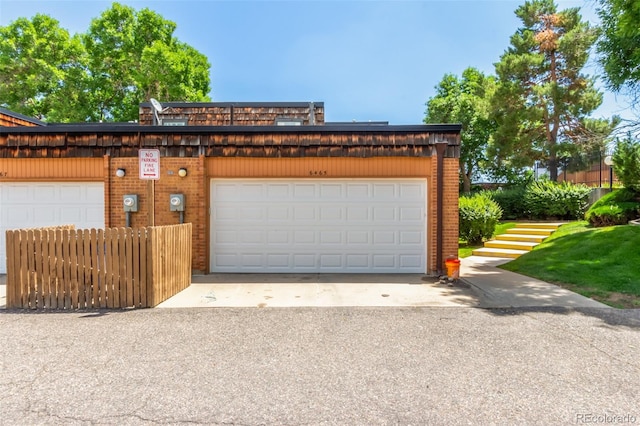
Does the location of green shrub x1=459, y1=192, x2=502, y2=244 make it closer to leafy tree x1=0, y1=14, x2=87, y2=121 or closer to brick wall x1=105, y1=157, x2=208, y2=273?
brick wall x1=105, y1=157, x2=208, y2=273

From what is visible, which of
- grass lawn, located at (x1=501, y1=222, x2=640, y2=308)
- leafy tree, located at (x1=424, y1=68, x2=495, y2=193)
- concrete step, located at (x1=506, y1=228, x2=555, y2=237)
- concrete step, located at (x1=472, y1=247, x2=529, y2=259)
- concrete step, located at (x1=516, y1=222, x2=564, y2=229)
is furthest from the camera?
leafy tree, located at (x1=424, y1=68, x2=495, y2=193)

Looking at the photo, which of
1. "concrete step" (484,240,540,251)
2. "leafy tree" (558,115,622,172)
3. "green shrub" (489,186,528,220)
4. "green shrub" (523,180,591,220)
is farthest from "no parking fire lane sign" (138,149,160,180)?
"leafy tree" (558,115,622,172)

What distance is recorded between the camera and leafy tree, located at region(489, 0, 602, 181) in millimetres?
18438

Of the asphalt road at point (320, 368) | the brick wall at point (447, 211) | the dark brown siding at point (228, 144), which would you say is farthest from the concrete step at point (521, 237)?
the asphalt road at point (320, 368)

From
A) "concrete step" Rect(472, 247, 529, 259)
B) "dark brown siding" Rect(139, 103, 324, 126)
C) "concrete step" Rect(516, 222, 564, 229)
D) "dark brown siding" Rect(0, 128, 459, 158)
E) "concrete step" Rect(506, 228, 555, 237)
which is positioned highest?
"dark brown siding" Rect(139, 103, 324, 126)

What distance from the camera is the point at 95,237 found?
5586mm

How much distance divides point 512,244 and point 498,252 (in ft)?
2.93

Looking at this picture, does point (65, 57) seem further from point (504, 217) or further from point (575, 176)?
point (575, 176)

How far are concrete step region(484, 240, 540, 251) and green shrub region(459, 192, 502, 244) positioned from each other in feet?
1.39

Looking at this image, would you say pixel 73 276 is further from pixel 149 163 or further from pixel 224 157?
pixel 224 157

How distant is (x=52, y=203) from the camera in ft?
27.0

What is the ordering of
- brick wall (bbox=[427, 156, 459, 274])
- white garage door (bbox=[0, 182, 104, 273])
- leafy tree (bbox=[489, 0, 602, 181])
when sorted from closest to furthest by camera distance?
brick wall (bbox=[427, 156, 459, 274]), white garage door (bbox=[0, 182, 104, 273]), leafy tree (bbox=[489, 0, 602, 181])

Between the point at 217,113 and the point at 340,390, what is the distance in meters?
12.5

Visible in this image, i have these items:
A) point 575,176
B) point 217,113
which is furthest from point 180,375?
point 575,176
